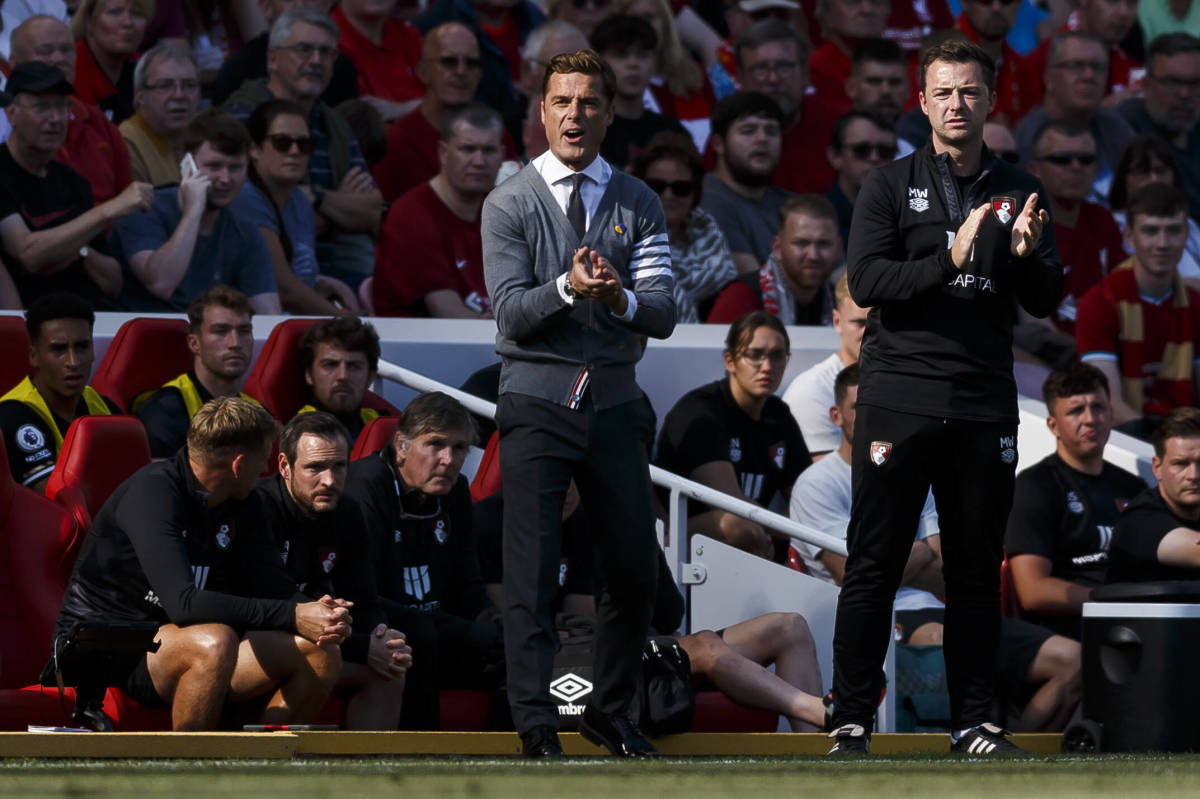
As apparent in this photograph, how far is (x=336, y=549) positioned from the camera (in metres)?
5.85

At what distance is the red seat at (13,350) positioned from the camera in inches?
269

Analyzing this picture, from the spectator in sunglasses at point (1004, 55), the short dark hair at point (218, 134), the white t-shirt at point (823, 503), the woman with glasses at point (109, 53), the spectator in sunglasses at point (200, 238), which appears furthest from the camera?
the spectator in sunglasses at point (1004, 55)

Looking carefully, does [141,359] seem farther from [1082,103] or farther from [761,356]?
[1082,103]

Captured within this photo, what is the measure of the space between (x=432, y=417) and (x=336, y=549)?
538 millimetres

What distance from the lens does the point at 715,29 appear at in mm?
11750

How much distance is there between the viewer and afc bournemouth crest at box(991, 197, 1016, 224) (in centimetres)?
455

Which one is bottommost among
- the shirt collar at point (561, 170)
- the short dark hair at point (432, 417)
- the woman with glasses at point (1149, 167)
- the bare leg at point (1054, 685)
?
the bare leg at point (1054, 685)

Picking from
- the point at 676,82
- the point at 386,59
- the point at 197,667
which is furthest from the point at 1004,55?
the point at 197,667

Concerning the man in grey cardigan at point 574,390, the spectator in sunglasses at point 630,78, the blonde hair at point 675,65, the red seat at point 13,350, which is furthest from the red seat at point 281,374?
the blonde hair at point 675,65

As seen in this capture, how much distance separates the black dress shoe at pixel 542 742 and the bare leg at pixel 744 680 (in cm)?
188

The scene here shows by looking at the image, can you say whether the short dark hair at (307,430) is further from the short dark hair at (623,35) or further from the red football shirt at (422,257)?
the short dark hair at (623,35)

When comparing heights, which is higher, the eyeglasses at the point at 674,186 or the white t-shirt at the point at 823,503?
the eyeglasses at the point at 674,186

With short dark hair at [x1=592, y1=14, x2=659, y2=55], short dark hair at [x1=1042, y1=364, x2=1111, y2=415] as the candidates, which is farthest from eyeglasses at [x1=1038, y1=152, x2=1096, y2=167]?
short dark hair at [x1=1042, y1=364, x2=1111, y2=415]

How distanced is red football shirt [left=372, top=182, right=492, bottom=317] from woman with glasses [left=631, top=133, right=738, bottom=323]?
2.77 feet
